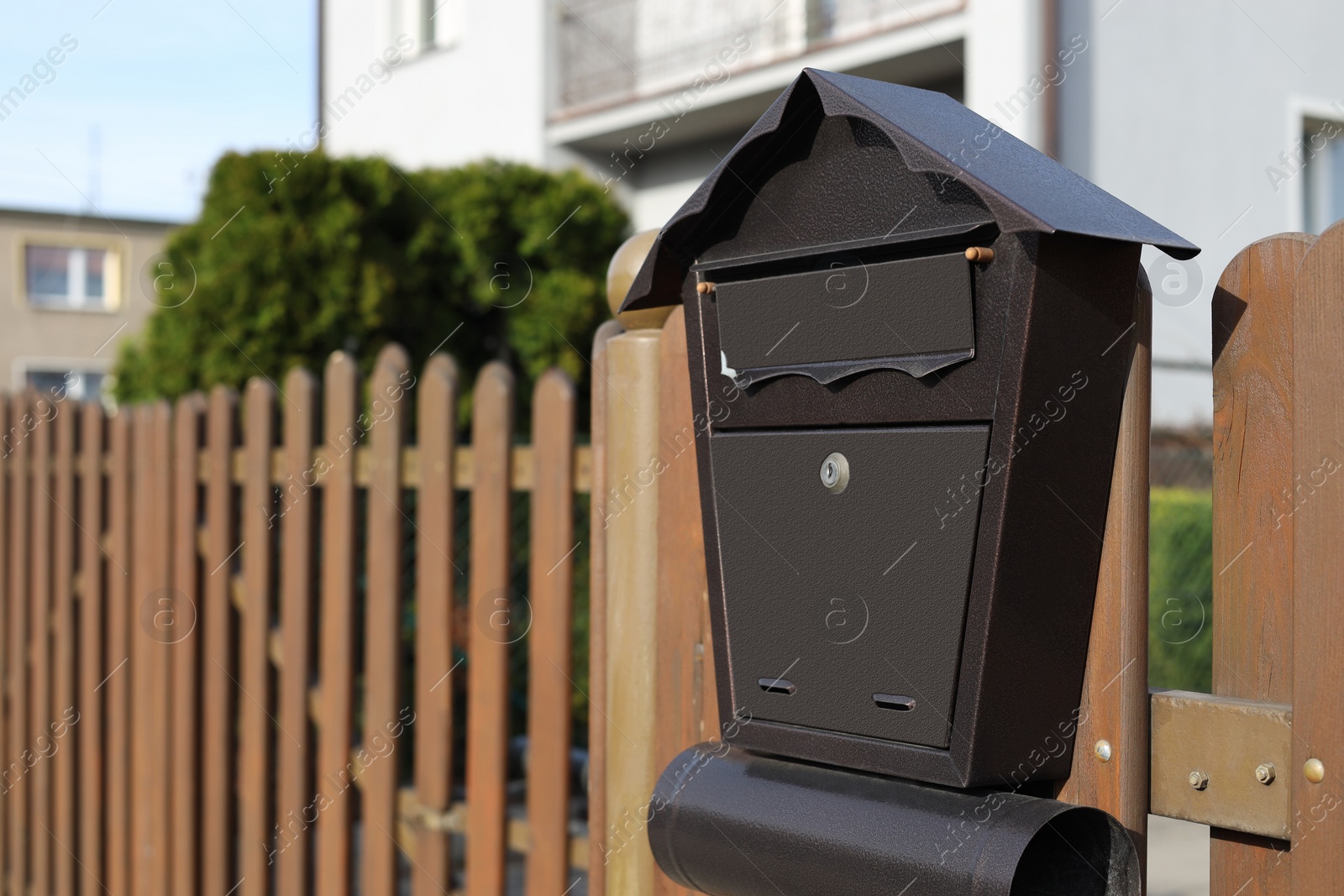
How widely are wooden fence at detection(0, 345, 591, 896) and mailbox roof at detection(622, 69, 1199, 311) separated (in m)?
1.10

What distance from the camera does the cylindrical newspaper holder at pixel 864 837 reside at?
1.09 metres

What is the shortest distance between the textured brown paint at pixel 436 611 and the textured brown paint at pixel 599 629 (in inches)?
31.0

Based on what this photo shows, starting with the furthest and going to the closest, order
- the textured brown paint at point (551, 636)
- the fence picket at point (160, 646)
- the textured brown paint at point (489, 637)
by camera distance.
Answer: the fence picket at point (160, 646) < the textured brown paint at point (489, 637) < the textured brown paint at point (551, 636)

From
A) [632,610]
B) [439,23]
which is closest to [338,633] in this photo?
[632,610]

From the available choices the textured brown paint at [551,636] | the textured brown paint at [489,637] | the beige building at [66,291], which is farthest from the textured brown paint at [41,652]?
the beige building at [66,291]

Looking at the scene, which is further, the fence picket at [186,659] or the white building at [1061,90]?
the white building at [1061,90]

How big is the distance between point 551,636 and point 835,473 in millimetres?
1175

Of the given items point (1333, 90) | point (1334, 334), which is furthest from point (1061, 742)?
point (1333, 90)

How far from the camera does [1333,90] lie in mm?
7918

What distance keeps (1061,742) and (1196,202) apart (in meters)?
6.95

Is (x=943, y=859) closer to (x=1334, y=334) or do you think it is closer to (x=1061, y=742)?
(x=1061, y=742)

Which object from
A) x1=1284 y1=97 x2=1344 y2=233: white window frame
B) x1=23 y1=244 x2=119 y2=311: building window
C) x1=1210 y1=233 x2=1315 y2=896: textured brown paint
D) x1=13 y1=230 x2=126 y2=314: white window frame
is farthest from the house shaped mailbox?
x1=23 y1=244 x2=119 y2=311: building window

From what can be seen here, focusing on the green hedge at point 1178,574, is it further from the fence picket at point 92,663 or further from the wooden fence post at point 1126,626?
the wooden fence post at point 1126,626

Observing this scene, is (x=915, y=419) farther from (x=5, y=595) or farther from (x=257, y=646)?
(x=5, y=595)
